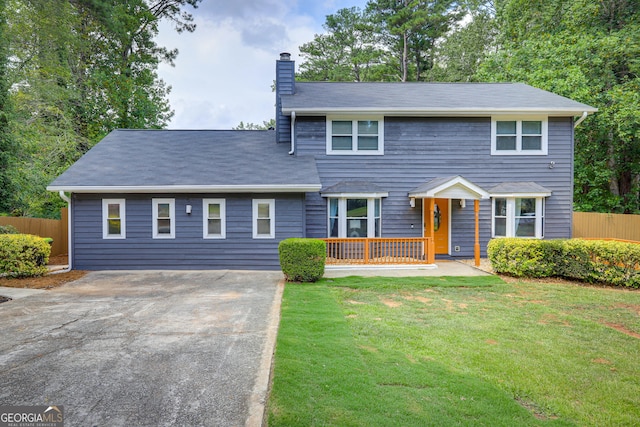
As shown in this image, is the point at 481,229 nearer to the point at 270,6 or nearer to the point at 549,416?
the point at 549,416

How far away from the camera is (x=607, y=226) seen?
14445 mm

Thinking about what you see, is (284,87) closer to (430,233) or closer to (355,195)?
(355,195)

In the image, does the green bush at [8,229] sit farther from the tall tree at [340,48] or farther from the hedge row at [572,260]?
the tall tree at [340,48]

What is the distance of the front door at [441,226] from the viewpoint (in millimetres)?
12844

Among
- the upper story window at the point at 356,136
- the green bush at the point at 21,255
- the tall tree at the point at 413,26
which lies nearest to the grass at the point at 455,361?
the upper story window at the point at 356,136

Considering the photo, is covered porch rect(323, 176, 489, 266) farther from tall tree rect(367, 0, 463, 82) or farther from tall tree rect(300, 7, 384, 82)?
tall tree rect(300, 7, 384, 82)

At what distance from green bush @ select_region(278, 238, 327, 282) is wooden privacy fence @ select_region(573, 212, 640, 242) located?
12.2m

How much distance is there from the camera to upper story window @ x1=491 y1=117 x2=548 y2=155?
1245 centimetres

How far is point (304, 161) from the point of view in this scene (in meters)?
12.1

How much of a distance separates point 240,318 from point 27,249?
24.0 feet

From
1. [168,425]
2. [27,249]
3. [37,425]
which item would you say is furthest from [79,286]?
[168,425]

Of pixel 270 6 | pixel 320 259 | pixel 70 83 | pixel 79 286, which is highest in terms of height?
pixel 270 6

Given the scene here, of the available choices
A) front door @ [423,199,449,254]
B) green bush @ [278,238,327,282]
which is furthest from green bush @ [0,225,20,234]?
front door @ [423,199,449,254]

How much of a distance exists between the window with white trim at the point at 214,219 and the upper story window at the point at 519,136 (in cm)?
904
